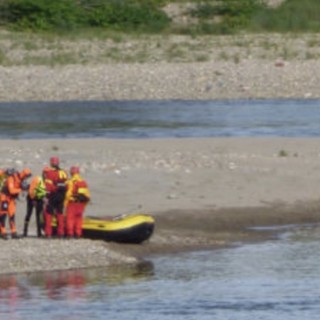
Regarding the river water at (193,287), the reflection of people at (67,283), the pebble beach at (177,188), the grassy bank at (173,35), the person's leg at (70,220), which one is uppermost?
the grassy bank at (173,35)

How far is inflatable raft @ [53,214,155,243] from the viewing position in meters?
22.8

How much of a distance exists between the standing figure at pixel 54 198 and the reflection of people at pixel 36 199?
8 cm

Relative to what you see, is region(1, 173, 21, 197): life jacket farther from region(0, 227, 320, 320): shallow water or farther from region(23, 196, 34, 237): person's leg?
region(0, 227, 320, 320): shallow water

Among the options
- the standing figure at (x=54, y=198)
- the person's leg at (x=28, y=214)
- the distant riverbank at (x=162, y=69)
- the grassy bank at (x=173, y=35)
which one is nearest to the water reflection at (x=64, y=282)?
the standing figure at (x=54, y=198)

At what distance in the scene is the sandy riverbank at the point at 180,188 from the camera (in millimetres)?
22203

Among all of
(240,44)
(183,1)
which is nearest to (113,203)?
(240,44)

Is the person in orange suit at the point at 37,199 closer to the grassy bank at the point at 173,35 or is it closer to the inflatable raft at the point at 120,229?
the inflatable raft at the point at 120,229

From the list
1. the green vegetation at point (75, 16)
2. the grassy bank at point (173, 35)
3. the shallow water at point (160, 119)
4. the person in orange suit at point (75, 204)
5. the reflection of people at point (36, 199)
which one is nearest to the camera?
the person in orange suit at point (75, 204)

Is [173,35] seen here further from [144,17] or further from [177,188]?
[177,188]

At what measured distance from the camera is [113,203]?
2623 cm

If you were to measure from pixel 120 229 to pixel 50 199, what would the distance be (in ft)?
3.32

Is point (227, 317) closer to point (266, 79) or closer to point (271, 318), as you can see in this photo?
point (271, 318)

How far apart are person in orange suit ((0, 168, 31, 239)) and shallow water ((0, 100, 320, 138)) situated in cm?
1194

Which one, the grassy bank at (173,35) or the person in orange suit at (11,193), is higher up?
the grassy bank at (173,35)
